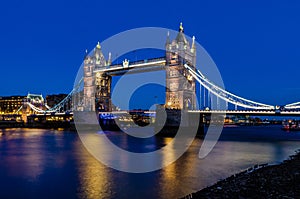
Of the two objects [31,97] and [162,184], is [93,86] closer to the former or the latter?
[31,97]

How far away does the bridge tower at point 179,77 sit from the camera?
1617 inches

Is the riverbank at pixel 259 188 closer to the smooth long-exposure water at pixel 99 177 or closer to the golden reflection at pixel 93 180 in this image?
the smooth long-exposure water at pixel 99 177

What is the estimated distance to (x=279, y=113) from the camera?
29922 mm

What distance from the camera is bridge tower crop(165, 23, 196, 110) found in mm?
41062

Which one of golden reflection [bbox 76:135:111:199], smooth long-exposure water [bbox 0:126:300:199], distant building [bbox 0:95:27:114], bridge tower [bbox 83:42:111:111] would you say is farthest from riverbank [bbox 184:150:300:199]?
distant building [bbox 0:95:27:114]

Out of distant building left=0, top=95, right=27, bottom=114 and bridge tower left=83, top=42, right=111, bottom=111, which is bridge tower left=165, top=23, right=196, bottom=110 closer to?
bridge tower left=83, top=42, right=111, bottom=111

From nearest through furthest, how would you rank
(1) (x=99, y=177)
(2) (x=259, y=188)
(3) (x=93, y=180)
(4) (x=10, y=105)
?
(2) (x=259, y=188)
(3) (x=93, y=180)
(1) (x=99, y=177)
(4) (x=10, y=105)

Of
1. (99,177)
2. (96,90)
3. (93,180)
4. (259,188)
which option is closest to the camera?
(259,188)

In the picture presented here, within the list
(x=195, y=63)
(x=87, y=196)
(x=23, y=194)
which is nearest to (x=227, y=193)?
(x=87, y=196)

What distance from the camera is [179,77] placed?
41750mm

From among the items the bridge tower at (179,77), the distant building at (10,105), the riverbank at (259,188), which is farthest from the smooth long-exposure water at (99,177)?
the distant building at (10,105)

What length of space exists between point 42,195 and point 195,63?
37594 mm

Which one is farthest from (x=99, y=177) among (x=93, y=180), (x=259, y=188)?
(x=259, y=188)

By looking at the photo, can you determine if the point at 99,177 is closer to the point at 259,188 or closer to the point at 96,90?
the point at 259,188
